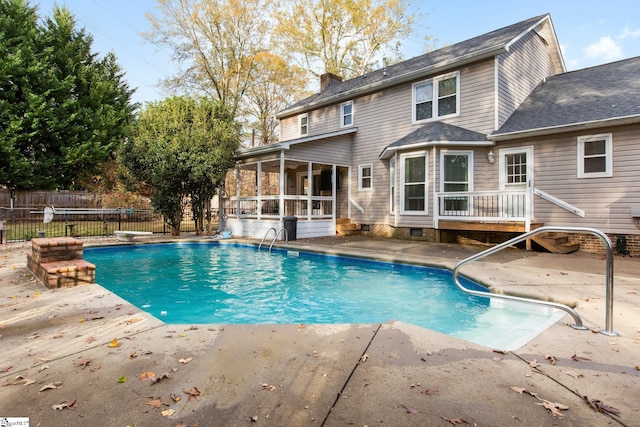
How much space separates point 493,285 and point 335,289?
2778 millimetres

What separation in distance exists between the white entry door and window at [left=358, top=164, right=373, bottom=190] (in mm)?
4832

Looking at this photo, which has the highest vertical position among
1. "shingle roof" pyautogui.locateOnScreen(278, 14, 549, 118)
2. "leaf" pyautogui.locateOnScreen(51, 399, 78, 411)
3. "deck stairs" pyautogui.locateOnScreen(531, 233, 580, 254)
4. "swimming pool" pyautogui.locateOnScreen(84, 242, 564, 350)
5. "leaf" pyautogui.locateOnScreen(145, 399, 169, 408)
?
"shingle roof" pyautogui.locateOnScreen(278, 14, 549, 118)

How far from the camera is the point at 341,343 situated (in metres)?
2.95

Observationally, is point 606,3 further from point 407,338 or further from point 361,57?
point 407,338

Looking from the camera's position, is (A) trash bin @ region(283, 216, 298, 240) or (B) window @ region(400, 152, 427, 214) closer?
(B) window @ region(400, 152, 427, 214)

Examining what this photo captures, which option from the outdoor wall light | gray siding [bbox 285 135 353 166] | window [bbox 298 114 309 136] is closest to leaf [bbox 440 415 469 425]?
the outdoor wall light

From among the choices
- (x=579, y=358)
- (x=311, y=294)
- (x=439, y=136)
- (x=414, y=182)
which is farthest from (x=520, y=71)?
(x=579, y=358)

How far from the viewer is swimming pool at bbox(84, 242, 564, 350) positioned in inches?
188

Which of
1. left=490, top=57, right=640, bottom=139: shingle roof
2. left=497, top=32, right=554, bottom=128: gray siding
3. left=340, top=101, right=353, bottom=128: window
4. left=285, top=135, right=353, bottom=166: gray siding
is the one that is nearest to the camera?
left=490, top=57, right=640, bottom=139: shingle roof

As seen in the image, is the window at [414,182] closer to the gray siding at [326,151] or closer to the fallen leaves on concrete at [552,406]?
the gray siding at [326,151]

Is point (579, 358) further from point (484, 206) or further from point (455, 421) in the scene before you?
point (484, 206)

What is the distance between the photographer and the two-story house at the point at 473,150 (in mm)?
9125

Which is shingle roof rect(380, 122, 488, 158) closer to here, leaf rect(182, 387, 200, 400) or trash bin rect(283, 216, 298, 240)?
trash bin rect(283, 216, 298, 240)

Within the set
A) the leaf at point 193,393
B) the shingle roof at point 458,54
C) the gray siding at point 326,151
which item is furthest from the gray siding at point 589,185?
the leaf at point 193,393
